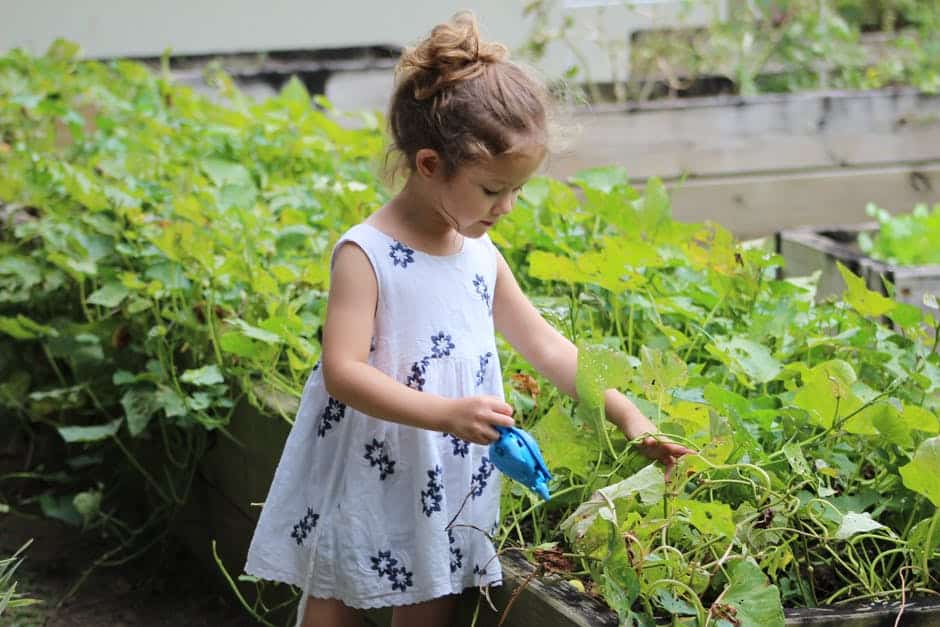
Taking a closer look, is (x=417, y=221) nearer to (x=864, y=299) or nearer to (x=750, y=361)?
(x=750, y=361)

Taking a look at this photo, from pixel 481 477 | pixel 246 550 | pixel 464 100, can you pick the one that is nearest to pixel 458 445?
pixel 481 477

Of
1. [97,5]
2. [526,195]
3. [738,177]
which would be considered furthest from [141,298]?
[97,5]

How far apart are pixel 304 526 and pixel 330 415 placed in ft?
0.50

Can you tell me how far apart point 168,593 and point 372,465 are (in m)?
1.28

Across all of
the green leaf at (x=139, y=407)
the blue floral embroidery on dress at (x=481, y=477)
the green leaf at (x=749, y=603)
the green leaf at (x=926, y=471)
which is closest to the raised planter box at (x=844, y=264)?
the green leaf at (x=926, y=471)

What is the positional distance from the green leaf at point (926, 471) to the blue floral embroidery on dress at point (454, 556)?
1.86ft

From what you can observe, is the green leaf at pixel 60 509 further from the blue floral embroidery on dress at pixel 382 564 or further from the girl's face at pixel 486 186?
the girl's face at pixel 486 186

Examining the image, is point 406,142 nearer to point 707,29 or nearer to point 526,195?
point 526,195

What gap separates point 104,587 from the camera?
2789 mm

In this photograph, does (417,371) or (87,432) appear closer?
(417,371)

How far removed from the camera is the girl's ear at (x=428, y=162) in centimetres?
164

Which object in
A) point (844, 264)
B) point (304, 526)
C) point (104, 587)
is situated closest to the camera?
point (304, 526)

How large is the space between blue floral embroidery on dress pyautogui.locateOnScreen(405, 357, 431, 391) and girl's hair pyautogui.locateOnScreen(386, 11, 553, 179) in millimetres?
244

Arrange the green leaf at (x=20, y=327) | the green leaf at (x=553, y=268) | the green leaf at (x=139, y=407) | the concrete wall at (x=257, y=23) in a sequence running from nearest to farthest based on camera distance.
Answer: the green leaf at (x=553, y=268) < the green leaf at (x=139, y=407) < the green leaf at (x=20, y=327) < the concrete wall at (x=257, y=23)
